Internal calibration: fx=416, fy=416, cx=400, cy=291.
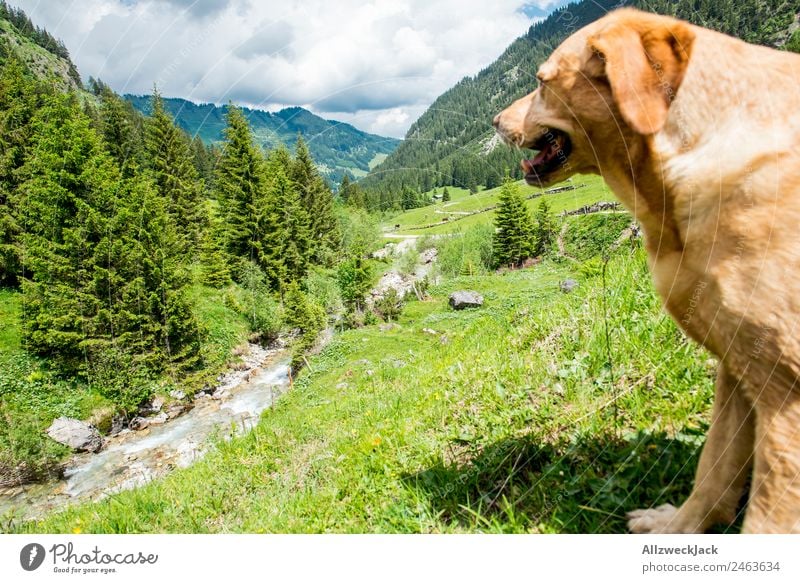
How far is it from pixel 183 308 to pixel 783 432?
113 ft

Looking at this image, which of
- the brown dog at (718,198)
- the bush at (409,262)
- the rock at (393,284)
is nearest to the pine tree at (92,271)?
the rock at (393,284)

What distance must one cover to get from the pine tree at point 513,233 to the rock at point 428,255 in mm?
11827

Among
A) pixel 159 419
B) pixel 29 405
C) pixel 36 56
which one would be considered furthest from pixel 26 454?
pixel 36 56

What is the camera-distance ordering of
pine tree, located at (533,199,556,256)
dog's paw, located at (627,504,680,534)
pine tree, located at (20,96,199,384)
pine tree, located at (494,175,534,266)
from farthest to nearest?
1. pine tree, located at (494,175,534,266)
2. pine tree, located at (533,199,556,256)
3. pine tree, located at (20,96,199,384)
4. dog's paw, located at (627,504,680,534)

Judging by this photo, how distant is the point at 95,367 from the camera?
27500 millimetres

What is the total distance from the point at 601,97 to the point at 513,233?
57.1 m

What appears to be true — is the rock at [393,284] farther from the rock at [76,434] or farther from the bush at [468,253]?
the rock at [76,434]

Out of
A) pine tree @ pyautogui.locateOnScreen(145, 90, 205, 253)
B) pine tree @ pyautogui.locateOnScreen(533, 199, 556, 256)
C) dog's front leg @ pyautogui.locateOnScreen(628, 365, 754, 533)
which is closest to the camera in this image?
dog's front leg @ pyautogui.locateOnScreen(628, 365, 754, 533)

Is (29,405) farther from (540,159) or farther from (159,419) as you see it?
(540,159)

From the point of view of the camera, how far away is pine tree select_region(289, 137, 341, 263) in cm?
5819

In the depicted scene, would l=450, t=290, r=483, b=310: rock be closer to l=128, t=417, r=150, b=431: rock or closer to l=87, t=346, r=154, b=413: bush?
l=87, t=346, r=154, b=413: bush

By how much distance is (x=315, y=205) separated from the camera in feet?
196

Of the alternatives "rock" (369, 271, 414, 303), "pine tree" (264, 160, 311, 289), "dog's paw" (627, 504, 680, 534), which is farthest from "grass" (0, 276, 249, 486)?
"dog's paw" (627, 504, 680, 534)
